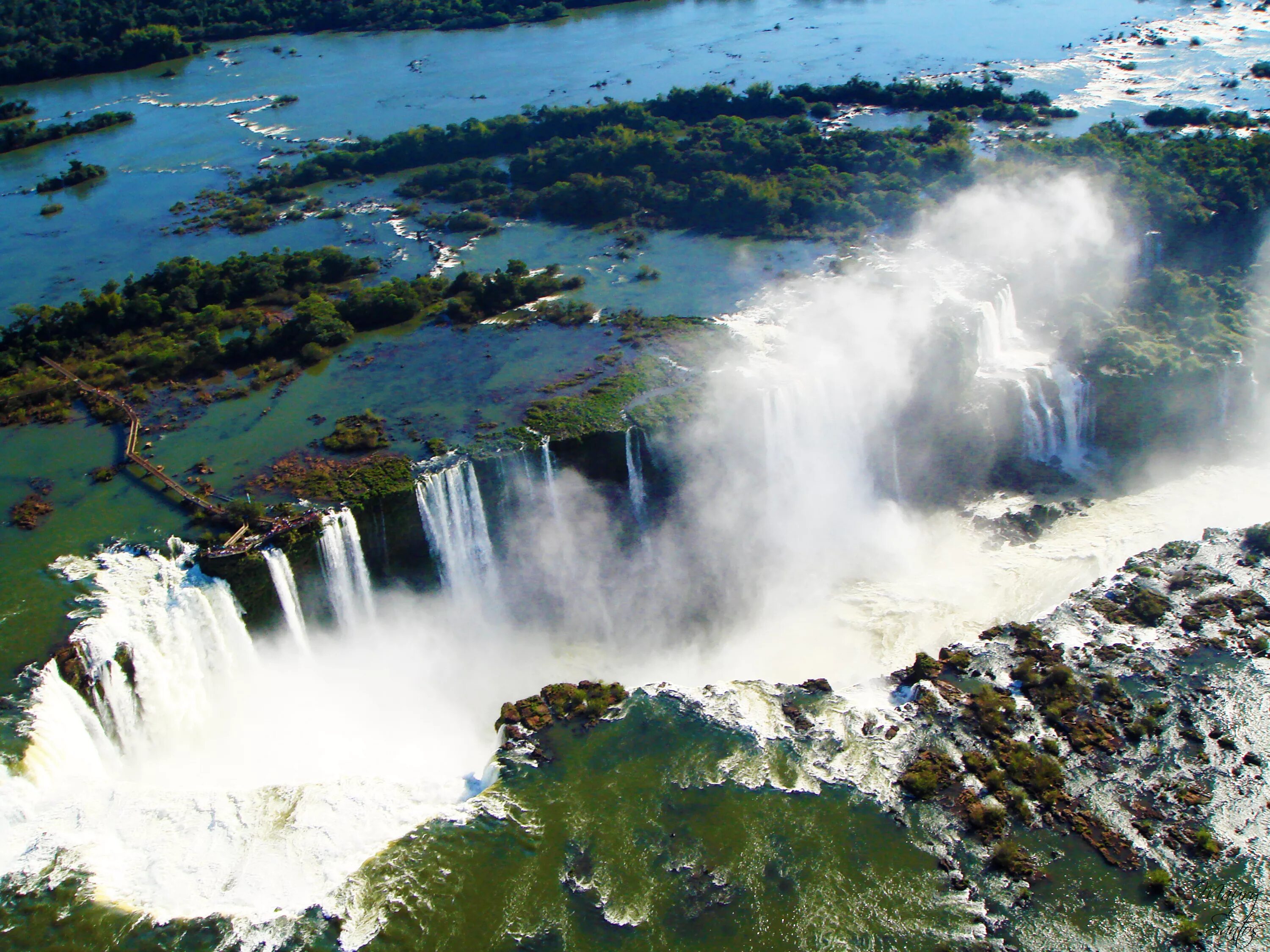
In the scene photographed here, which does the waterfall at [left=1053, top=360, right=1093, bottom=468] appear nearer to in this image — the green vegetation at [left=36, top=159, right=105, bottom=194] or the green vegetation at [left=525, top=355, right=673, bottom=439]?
the green vegetation at [left=525, top=355, right=673, bottom=439]

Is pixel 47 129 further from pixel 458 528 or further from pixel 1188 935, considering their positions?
pixel 1188 935

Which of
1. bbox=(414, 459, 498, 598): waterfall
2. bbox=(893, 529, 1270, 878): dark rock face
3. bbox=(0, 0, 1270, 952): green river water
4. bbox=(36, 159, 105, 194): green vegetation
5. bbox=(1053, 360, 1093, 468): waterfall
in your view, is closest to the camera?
bbox=(0, 0, 1270, 952): green river water

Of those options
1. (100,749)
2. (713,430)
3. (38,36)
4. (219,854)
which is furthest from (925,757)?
(38,36)

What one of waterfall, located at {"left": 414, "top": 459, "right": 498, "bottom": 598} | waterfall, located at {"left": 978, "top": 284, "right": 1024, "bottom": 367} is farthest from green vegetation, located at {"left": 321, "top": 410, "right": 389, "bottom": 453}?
waterfall, located at {"left": 978, "top": 284, "right": 1024, "bottom": 367}

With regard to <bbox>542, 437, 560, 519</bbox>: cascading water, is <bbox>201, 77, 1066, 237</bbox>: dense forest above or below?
above

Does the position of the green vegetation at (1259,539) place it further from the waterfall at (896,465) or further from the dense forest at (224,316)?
the dense forest at (224,316)

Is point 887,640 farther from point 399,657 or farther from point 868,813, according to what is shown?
point 399,657
